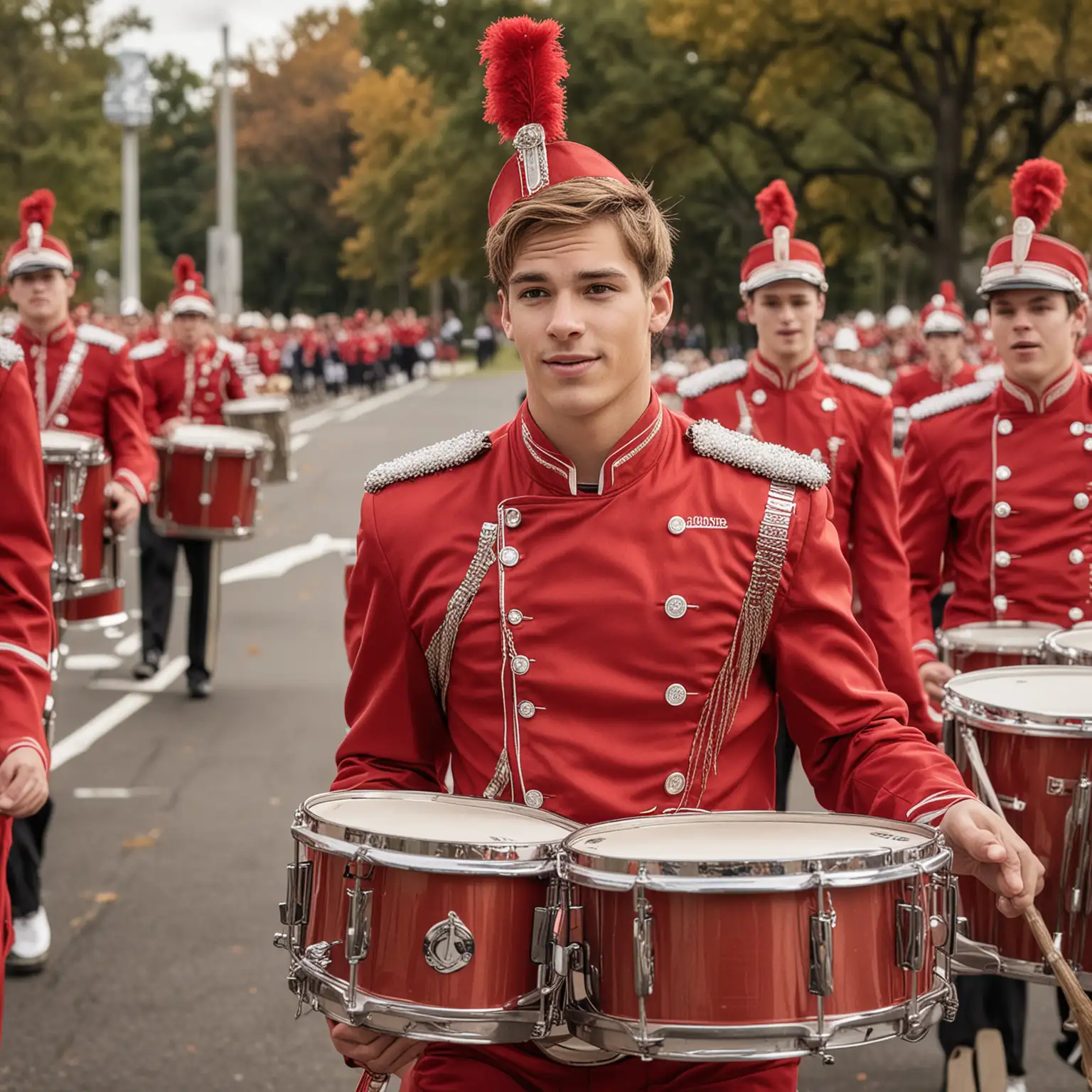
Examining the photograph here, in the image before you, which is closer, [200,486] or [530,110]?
[530,110]

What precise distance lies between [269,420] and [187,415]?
4320mm

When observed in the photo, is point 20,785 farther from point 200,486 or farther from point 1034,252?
point 200,486

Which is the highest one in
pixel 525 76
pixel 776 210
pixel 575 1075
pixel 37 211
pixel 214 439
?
pixel 37 211

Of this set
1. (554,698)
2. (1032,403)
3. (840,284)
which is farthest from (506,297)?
(840,284)

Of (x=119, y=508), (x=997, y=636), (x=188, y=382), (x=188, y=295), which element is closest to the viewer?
(x=997, y=636)

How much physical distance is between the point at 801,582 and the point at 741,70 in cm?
3751

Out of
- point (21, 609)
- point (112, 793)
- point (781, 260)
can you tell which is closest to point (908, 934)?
point (21, 609)

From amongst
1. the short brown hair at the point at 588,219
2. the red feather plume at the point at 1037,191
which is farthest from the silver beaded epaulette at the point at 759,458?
the red feather plume at the point at 1037,191

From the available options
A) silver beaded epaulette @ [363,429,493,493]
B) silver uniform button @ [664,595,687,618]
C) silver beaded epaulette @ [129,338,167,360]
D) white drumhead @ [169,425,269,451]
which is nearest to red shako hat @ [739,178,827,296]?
silver beaded epaulette @ [363,429,493,493]

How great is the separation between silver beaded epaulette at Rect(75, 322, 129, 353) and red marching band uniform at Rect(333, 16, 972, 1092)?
6309 millimetres

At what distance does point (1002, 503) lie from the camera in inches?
243

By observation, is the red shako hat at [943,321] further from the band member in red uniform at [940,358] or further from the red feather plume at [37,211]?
the red feather plume at [37,211]

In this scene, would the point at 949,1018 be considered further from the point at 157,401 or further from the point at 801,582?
the point at 157,401

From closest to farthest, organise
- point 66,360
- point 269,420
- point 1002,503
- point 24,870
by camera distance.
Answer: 1. point 1002,503
2. point 24,870
3. point 66,360
4. point 269,420
